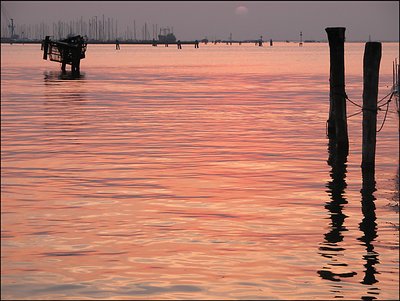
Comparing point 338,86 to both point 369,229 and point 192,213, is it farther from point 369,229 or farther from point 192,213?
point 369,229

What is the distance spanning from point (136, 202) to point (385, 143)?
1322 cm

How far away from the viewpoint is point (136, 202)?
17406mm

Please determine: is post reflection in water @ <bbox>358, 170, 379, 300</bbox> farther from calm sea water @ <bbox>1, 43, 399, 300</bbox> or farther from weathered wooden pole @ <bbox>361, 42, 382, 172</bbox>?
weathered wooden pole @ <bbox>361, 42, 382, 172</bbox>

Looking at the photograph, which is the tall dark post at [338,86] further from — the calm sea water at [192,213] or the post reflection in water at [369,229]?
the post reflection in water at [369,229]

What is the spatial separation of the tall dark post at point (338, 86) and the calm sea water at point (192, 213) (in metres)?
0.60

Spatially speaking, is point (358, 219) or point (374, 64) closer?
point (358, 219)

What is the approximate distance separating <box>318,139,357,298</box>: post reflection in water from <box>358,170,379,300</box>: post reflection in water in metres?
0.29

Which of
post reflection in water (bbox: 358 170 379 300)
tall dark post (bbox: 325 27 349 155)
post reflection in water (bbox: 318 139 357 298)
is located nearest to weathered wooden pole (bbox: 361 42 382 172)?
post reflection in water (bbox: 358 170 379 300)

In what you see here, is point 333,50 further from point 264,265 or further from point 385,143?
point 264,265

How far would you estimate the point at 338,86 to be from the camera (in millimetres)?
23984

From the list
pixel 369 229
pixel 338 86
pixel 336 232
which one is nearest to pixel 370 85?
pixel 338 86

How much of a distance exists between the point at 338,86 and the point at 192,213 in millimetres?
9005

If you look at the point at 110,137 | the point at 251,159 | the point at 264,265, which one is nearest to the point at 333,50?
the point at 251,159

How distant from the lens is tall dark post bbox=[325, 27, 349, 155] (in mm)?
24000
